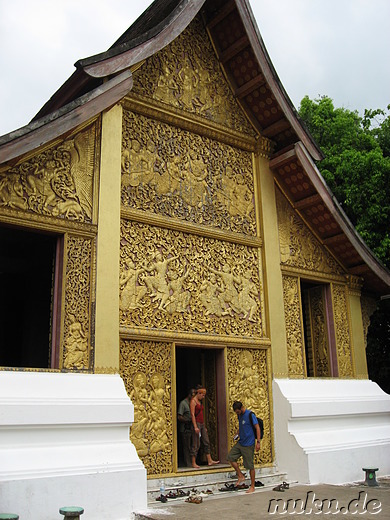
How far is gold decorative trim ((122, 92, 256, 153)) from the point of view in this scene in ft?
23.9

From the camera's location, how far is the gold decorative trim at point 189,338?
21.0 feet

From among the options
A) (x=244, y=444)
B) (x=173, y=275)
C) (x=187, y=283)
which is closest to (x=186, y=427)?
(x=244, y=444)

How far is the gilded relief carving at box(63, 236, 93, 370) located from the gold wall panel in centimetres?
222

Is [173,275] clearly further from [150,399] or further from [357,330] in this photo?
[357,330]

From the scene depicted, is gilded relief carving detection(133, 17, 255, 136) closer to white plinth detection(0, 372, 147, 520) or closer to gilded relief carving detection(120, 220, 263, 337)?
gilded relief carving detection(120, 220, 263, 337)

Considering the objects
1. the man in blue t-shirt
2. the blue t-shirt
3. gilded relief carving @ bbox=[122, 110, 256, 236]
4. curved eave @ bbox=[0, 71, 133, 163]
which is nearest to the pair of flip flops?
the man in blue t-shirt

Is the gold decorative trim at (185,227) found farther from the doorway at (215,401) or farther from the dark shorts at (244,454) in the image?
the dark shorts at (244,454)

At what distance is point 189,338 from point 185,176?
2.30 meters

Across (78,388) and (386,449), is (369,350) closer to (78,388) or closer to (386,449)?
(386,449)

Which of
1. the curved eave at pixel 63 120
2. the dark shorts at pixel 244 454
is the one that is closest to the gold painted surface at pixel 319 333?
the dark shorts at pixel 244 454

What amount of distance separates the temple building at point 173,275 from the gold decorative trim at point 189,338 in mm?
27

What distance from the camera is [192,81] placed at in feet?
26.4

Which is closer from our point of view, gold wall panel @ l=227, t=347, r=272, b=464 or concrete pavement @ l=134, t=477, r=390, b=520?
concrete pavement @ l=134, t=477, r=390, b=520

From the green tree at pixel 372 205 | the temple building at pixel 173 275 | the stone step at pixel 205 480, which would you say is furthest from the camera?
the green tree at pixel 372 205
